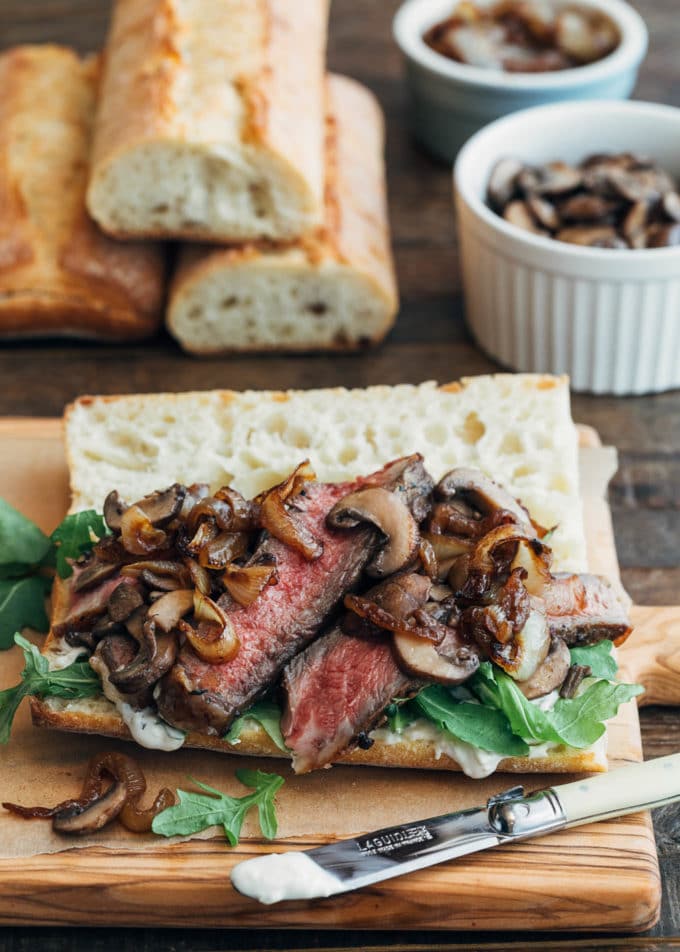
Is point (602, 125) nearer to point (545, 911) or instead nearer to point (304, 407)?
point (304, 407)

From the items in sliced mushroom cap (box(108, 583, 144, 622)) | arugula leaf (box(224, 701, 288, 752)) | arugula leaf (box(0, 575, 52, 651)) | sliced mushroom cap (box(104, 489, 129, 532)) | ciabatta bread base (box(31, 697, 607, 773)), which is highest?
sliced mushroom cap (box(104, 489, 129, 532))

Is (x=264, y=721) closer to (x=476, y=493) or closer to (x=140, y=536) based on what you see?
(x=140, y=536)

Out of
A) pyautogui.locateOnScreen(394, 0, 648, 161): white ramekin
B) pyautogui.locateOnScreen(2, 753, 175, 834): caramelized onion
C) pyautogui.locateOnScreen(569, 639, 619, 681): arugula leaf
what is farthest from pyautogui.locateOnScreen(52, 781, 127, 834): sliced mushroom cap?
pyautogui.locateOnScreen(394, 0, 648, 161): white ramekin

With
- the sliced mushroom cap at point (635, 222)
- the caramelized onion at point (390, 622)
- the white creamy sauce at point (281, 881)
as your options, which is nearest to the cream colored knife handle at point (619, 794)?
the caramelized onion at point (390, 622)

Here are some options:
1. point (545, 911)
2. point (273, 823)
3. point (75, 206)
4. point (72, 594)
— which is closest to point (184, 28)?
point (75, 206)

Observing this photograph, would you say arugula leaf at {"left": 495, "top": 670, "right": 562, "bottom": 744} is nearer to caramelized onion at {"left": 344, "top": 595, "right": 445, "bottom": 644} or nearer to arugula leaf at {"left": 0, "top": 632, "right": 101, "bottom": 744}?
caramelized onion at {"left": 344, "top": 595, "right": 445, "bottom": 644}

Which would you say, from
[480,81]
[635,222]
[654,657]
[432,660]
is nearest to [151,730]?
[432,660]
